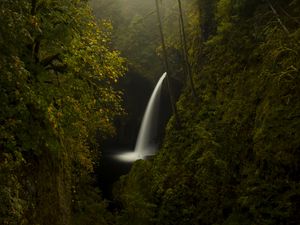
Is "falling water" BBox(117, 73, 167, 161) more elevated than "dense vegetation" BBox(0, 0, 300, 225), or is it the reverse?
"falling water" BBox(117, 73, 167, 161)

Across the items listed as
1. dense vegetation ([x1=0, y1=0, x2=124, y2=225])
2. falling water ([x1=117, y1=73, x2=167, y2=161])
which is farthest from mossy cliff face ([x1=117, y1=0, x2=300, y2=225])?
falling water ([x1=117, y1=73, x2=167, y2=161])

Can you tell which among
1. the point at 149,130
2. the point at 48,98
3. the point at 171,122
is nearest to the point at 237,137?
the point at 48,98

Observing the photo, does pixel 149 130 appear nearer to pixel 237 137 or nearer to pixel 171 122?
pixel 171 122

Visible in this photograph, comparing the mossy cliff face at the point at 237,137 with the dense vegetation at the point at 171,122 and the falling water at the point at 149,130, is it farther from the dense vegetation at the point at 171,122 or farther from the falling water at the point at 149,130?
the falling water at the point at 149,130

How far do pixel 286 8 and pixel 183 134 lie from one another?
22.7 feet

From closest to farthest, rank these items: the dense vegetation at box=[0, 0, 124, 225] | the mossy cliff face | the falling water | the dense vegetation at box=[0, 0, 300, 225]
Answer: the dense vegetation at box=[0, 0, 124, 225] → the dense vegetation at box=[0, 0, 300, 225] → the mossy cliff face → the falling water

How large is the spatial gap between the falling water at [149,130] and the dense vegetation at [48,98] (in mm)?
17461

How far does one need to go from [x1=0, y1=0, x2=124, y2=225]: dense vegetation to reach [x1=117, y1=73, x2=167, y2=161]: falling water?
17.5 meters

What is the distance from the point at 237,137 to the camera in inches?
534

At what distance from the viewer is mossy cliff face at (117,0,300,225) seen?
1051 cm

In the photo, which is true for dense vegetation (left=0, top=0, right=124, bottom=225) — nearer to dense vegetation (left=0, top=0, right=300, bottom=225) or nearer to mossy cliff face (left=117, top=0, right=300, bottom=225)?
dense vegetation (left=0, top=0, right=300, bottom=225)

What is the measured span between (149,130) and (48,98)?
69.9 feet

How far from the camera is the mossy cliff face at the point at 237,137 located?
10.5 metres

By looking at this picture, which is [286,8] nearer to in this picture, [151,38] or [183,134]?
[183,134]
